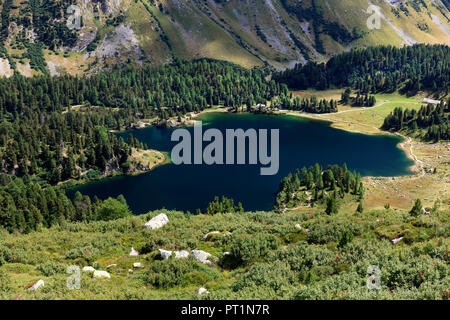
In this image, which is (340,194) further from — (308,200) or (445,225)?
(445,225)

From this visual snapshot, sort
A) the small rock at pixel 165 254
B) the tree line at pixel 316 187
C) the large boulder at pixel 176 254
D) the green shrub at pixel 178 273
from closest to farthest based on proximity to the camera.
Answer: the green shrub at pixel 178 273, the large boulder at pixel 176 254, the small rock at pixel 165 254, the tree line at pixel 316 187

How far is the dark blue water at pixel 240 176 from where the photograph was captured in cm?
11519

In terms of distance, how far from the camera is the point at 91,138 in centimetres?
16175

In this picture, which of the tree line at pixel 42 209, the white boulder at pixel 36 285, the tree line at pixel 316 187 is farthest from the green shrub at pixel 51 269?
the tree line at pixel 316 187

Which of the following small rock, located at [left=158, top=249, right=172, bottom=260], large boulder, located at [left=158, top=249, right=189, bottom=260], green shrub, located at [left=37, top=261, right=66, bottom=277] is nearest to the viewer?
green shrub, located at [left=37, top=261, right=66, bottom=277]

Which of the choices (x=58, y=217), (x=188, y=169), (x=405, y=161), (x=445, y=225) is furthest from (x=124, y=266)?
(x=405, y=161)

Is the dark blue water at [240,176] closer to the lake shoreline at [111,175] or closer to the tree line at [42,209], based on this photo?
the lake shoreline at [111,175]

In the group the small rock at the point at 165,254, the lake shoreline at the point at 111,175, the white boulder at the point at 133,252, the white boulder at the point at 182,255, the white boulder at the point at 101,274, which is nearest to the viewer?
the white boulder at the point at 101,274

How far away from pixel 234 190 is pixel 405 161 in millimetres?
82891

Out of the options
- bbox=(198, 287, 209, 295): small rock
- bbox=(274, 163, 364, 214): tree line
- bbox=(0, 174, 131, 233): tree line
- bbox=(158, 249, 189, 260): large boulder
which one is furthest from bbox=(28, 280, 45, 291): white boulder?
bbox=(274, 163, 364, 214): tree line

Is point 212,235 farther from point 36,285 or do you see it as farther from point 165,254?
point 36,285

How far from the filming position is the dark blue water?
115188 millimetres

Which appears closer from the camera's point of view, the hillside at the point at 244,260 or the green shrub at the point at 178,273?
the hillside at the point at 244,260

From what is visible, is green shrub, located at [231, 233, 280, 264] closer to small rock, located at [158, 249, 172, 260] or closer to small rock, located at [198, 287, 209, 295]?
small rock, located at [158, 249, 172, 260]
